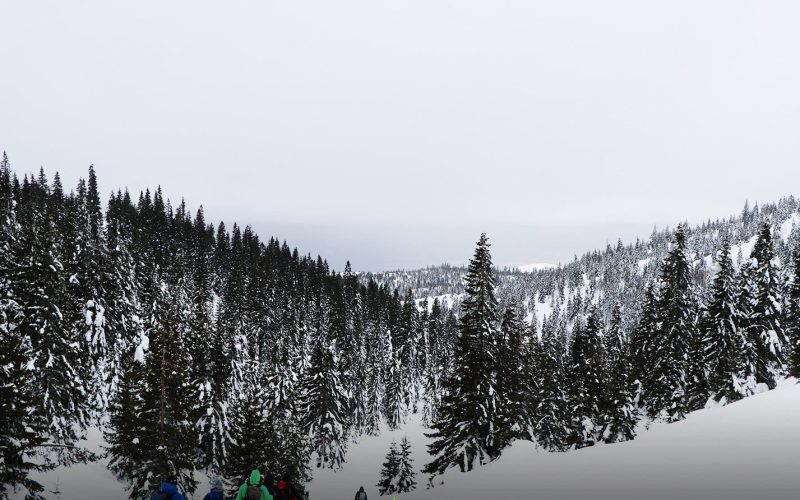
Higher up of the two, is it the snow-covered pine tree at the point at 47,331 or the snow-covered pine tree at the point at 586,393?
the snow-covered pine tree at the point at 47,331

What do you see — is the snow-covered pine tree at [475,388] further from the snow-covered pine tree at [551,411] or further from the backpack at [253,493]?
the snow-covered pine tree at [551,411]

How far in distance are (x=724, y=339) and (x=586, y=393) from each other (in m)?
10.7

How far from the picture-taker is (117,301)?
37844 millimetres

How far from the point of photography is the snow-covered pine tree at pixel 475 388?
23031 mm

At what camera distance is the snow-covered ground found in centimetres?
1172

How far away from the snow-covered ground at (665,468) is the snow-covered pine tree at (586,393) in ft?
38.5

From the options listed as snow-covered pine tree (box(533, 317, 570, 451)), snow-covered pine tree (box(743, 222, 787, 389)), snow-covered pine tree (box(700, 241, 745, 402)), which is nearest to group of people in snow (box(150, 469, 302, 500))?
snow-covered pine tree (box(700, 241, 745, 402))

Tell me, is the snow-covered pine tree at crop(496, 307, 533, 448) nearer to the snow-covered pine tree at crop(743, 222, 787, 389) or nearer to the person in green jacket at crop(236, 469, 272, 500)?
the snow-covered pine tree at crop(743, 222, 787, 389)

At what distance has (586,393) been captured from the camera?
36.9m

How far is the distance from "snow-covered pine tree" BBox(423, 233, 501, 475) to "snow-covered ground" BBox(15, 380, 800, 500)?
40.4 inches

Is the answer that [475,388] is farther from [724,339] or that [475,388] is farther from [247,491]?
[724,339]

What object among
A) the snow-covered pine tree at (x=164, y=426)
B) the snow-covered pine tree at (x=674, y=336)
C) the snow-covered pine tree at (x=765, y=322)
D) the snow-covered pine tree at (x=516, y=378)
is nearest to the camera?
the snow-covered pine tree at (x=164, y=426)

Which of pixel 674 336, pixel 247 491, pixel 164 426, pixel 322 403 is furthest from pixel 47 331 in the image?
pixel 674 336

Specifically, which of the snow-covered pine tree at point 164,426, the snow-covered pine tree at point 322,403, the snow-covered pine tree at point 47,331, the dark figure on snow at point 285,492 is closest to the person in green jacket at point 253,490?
the dark figure on snow at point 285,492
